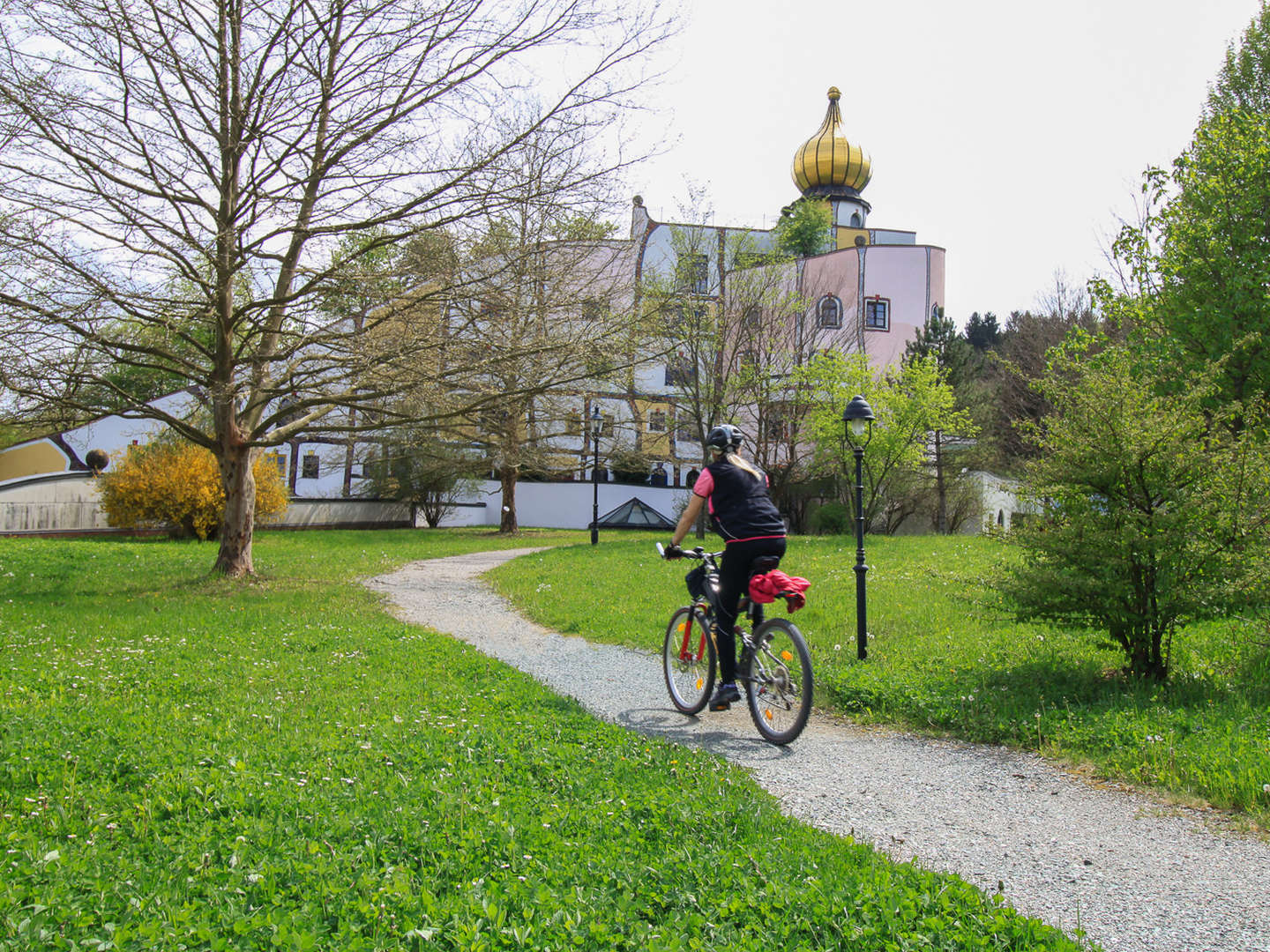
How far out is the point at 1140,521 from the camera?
683 centimetres

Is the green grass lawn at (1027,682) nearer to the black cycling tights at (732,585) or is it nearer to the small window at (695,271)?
the black cycling tights at (732,585)

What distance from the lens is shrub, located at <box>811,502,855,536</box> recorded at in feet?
114

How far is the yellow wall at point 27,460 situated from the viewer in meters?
36.7

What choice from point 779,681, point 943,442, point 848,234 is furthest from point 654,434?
point 779,681

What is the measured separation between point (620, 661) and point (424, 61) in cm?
824

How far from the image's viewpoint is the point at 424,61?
1151cm

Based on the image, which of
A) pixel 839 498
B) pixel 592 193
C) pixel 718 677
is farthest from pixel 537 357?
pixel 839 498

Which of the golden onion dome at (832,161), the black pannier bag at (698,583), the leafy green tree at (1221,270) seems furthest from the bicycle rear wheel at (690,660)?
the golden onion dome at (832,161)

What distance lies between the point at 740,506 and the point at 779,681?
121 centimetres

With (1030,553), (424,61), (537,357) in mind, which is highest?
(424,61)

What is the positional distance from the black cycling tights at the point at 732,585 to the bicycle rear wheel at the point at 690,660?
22 cm

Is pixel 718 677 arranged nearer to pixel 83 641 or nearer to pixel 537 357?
pixel 83 641

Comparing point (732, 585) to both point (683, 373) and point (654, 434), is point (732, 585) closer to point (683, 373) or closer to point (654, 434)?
point (683, 373)

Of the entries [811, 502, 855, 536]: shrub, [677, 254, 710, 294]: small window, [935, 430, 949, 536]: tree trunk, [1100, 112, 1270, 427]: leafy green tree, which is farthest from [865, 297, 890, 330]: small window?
[1100, 112, 1270, 427]: leafy green tree
